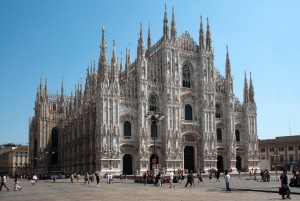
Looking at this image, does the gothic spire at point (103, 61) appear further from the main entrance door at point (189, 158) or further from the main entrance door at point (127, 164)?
the main entrance door at point (189, 158)

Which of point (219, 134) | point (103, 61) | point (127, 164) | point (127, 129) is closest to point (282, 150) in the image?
point (219, 134)

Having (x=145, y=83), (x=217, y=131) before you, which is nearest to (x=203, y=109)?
(x=217, y=131)

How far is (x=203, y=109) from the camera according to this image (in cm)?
6525

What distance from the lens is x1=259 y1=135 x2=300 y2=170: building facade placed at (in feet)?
304

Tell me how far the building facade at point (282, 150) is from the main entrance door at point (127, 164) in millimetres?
42632

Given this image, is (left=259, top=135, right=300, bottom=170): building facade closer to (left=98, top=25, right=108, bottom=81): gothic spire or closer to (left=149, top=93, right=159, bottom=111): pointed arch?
(left=149, top=93, right=159, bottom=111): pointed arch

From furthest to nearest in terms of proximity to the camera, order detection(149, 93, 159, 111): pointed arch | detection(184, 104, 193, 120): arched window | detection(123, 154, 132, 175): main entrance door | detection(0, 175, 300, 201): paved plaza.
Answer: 1. detection(184, 104, 193, 120): arched window
2. detection(149, 93, 159, 111): pointed arch
3. detection(123, 154, 132, 175): main entrance door
4. detection(0, 175, 300, 201): paved plaza

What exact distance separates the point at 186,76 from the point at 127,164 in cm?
→ 1865

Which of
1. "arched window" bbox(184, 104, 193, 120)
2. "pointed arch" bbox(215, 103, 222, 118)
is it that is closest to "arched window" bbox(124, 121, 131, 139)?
"arched window" bbox(184, 104, 193, 120)

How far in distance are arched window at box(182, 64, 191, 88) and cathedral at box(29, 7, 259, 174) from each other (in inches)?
6.8

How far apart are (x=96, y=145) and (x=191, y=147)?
56.8ft

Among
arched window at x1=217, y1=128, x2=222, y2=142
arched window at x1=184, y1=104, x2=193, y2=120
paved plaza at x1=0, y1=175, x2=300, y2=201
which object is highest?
arched window at x1=184, y1=104, x2=193, y2=120

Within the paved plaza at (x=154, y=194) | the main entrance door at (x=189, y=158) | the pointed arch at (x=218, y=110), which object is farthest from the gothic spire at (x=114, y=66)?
the paved plaza at (x=154, y=194)

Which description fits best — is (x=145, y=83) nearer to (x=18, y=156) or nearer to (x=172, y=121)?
(x=172, y=121)
